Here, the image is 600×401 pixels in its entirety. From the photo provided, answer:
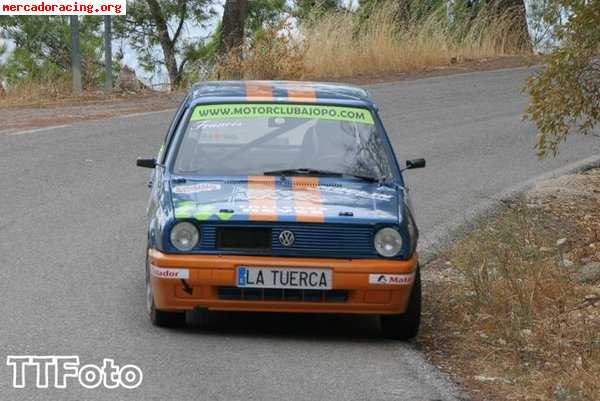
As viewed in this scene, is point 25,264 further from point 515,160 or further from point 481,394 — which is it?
point 515,160

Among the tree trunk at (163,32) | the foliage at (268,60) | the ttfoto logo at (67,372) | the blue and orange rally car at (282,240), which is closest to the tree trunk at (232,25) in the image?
the foliage at (268,60)

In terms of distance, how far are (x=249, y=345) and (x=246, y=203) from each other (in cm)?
90

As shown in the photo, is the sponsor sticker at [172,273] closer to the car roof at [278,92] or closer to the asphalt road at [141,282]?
the asphalt road at [141,282]

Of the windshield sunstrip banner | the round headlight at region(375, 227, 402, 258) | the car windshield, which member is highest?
the windshield sunstrip banner

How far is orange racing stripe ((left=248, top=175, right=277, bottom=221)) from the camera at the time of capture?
8758 millimetres

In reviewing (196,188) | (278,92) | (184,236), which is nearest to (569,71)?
(278,92)

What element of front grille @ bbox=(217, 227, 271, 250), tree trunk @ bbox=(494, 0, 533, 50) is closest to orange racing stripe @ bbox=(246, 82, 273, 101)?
front grille @ bbox=(217, 227, 271, 250)

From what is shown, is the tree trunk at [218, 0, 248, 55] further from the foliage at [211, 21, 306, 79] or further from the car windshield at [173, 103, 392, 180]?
the car windshield at [173, 103, 392, 180]

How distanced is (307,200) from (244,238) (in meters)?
0.55

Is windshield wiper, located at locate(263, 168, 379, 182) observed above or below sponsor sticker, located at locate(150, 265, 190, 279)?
above

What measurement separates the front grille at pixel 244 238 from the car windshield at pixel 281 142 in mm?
981

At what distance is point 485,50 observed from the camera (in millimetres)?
30125

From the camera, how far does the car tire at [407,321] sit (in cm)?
898

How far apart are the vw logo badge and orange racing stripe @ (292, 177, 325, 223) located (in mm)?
103
